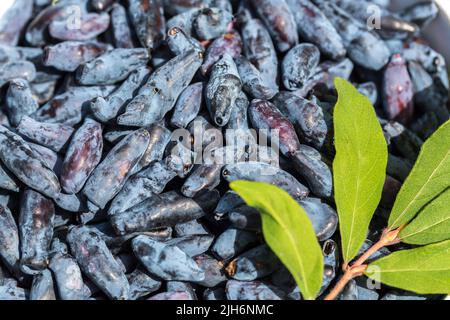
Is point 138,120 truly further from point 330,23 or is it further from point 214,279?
point 330,23

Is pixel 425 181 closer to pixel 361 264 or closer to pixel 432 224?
pixel 432 224

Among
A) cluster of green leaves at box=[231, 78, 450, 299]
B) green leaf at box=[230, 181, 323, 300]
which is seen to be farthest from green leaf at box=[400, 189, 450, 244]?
green leaf at box=[230, 181, 323, 300]

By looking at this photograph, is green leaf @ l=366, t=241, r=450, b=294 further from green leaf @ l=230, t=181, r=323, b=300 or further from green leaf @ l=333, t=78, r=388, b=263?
green leaf @ l=230, t=181, r=323, b=300

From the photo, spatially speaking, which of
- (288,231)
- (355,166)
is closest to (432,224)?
(355,166)

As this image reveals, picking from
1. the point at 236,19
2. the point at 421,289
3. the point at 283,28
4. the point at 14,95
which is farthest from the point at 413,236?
the point at 14,95

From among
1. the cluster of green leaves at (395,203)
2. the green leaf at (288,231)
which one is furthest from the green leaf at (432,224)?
the green leaf at (288,231)

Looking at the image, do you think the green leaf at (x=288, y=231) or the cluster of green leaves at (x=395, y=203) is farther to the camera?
the cluster of green leaves at (x=395, y=203)

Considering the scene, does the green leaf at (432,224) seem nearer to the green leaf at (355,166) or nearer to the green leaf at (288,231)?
the green leaf at (355,166)
